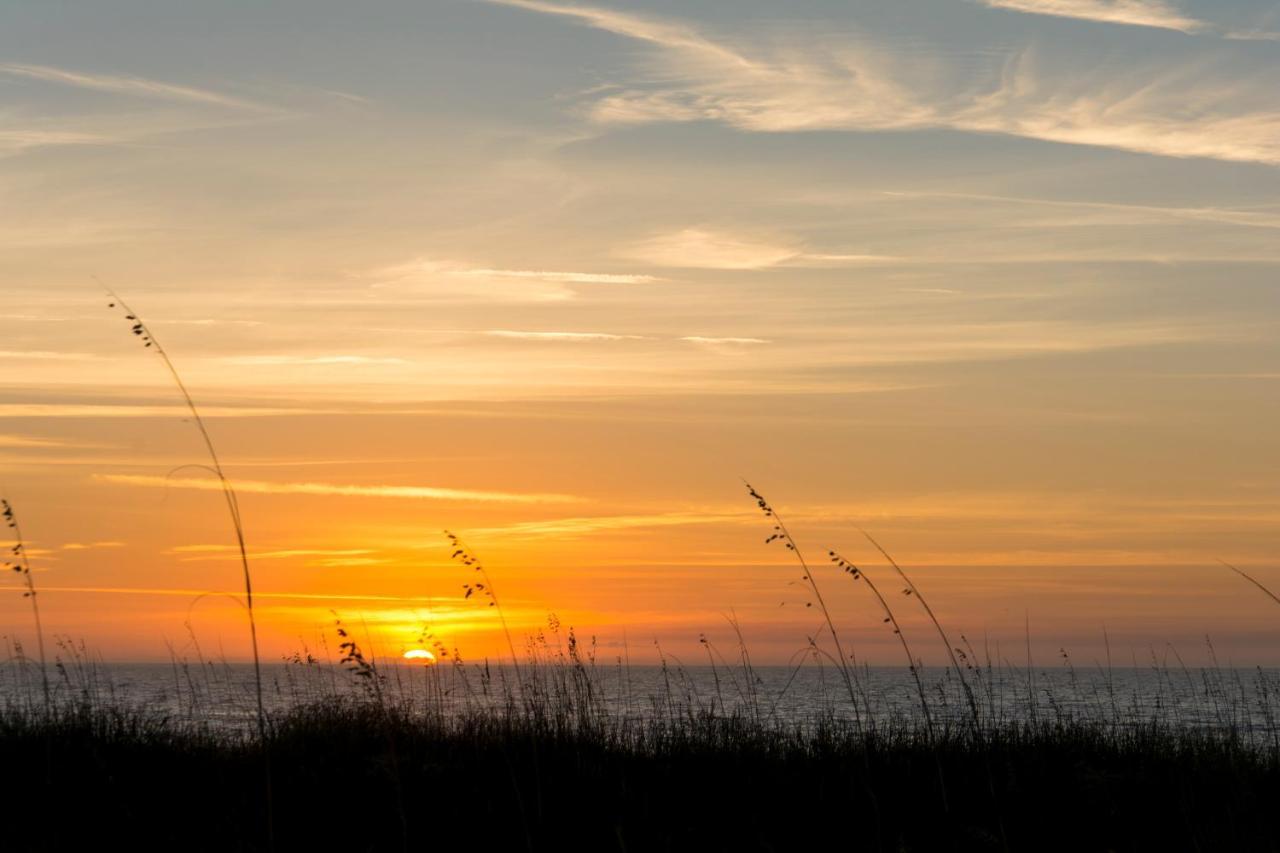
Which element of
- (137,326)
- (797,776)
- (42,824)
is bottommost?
(797,776)

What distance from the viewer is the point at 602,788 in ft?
29.9

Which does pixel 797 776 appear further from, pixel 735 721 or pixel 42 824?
pixel 42 824

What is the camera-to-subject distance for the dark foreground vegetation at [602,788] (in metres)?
7.78

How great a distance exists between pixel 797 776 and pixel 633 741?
233 cm

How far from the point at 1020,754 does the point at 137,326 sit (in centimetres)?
807

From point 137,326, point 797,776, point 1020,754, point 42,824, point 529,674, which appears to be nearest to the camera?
point 137,326

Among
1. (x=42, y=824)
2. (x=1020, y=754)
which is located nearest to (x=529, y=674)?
(x=1020, y=754)

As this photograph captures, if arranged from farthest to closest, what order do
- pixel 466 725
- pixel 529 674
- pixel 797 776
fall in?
pixel 529 674, pixel 466 725, pixel 797 776

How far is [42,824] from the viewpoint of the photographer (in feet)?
25.9

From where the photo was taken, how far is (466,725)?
1167 centimetres

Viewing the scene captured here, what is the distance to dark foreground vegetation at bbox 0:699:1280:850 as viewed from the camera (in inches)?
306

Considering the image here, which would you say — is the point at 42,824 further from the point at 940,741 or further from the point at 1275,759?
the point at 1275,759

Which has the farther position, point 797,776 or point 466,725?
point 466,725

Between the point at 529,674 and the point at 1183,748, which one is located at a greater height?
the point at 529,674
